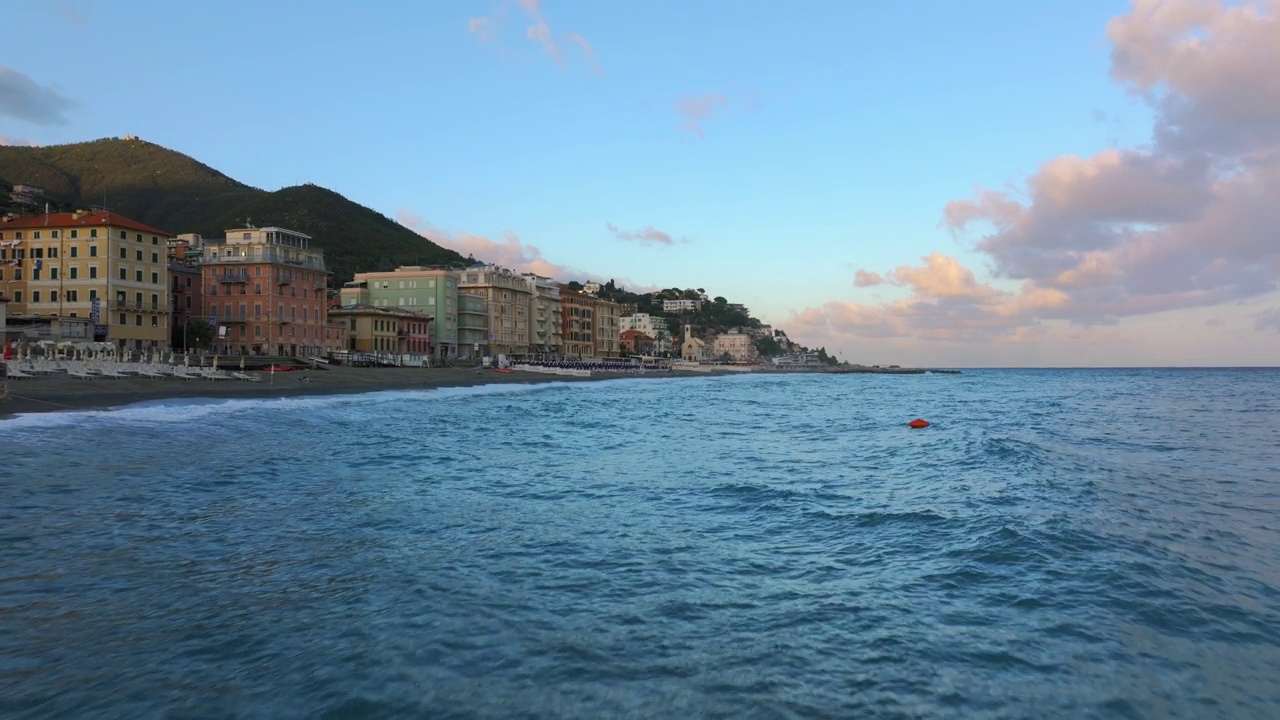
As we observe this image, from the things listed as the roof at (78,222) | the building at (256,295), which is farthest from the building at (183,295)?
the roof at (78,222)

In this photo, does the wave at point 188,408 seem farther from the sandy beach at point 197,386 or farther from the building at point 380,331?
the building at point 380,331

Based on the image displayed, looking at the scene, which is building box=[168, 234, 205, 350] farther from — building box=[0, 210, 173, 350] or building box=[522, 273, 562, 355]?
building box=[522, 273, 562, 355]

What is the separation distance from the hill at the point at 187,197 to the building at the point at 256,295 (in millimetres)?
66002

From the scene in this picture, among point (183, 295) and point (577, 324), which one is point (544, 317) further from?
point (183, 295)

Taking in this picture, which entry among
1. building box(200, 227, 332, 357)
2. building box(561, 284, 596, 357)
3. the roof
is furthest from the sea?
building box(561, 284, 596, 357)

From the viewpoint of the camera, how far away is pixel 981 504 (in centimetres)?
1678

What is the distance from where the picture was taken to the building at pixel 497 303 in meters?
129

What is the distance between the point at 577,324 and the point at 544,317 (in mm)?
13341

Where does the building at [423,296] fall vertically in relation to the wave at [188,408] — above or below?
above

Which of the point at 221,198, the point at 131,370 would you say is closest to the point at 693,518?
the point at 131,370

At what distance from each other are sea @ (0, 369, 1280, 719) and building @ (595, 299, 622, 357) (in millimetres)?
146575

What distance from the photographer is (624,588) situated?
391 inches

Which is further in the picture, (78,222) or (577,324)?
(577,324)

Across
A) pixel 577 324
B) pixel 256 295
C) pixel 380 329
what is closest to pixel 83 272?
pixel 256 295
